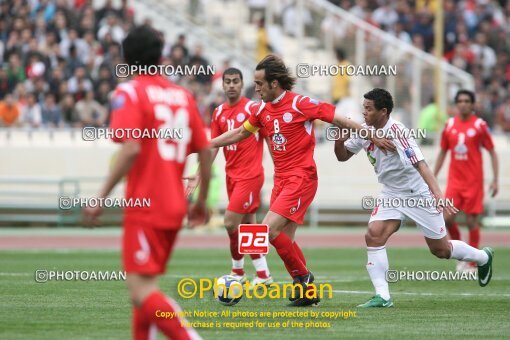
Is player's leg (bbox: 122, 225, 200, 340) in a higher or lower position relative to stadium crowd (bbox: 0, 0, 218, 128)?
lower

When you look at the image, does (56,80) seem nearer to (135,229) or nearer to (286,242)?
(286,242)

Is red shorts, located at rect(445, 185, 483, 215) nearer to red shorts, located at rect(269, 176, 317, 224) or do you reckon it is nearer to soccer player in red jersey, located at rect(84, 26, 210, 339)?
red shorts, located at rect(269, 176, 317, 224)

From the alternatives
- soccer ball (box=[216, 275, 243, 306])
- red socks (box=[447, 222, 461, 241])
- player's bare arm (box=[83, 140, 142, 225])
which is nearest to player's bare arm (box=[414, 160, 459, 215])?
soccer ball (box=[216, 275, 243, 306])

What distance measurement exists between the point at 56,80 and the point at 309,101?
53.8 ft

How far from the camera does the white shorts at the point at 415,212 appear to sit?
12.4 m

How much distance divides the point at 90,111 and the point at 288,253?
52.2 feet

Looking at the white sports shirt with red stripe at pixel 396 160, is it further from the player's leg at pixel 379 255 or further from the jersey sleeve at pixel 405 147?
the player's leg at pixel 379 255

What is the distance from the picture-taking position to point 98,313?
11.5 metres

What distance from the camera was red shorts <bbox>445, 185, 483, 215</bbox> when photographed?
17594 mm

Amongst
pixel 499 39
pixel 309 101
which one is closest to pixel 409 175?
pixel 309 101

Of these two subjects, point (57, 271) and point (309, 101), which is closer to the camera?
point (309, 101)

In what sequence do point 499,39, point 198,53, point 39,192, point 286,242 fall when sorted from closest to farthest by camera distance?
point 286,242
point 39,192
point 198,53
point 499,39

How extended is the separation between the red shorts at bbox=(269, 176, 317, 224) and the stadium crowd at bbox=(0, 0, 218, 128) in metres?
14.8

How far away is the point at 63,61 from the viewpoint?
28391 mm
